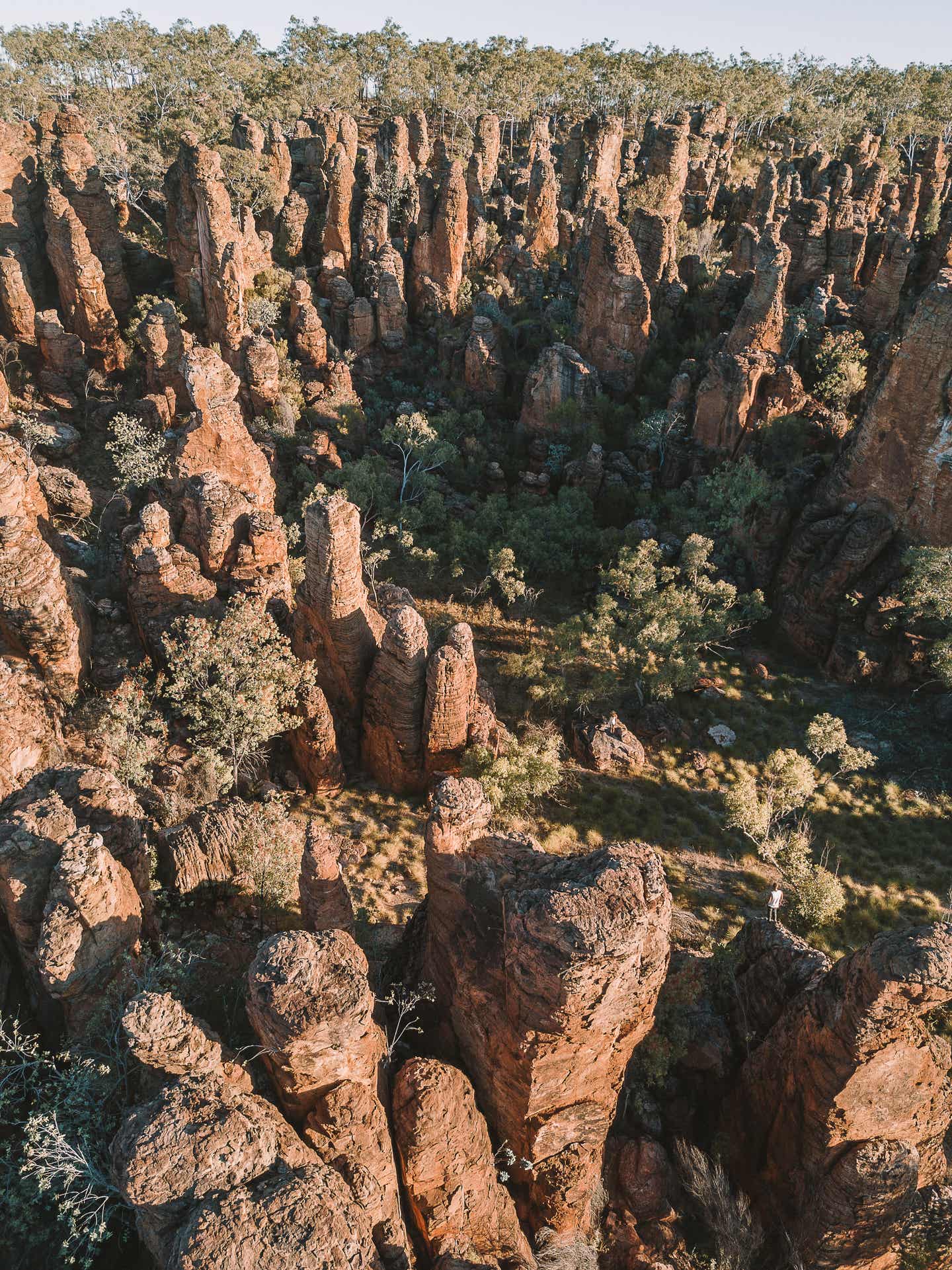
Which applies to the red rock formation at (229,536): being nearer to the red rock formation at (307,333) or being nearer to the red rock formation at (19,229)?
the red rock formation at (307,333)

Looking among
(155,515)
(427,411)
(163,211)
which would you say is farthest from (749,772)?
(163,211)

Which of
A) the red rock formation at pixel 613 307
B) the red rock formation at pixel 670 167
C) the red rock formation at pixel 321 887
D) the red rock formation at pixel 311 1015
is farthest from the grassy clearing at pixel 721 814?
the red rock formation at pixel 670 167

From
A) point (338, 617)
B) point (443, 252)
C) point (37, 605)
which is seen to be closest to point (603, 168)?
point (443, 252)

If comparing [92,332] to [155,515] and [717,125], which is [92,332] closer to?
[155,515]

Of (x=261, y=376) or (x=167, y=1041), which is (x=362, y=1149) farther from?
(x=261, y=376)

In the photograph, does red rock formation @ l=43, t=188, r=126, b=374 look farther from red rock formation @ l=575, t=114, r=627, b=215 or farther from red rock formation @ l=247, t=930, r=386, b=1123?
red rock formation @ l=247, t=930, r=386, b=1123

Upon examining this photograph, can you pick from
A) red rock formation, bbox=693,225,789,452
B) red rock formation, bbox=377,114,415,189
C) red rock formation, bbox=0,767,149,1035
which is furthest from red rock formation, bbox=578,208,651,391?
red rock formation, bbox=0,767,149,1035
